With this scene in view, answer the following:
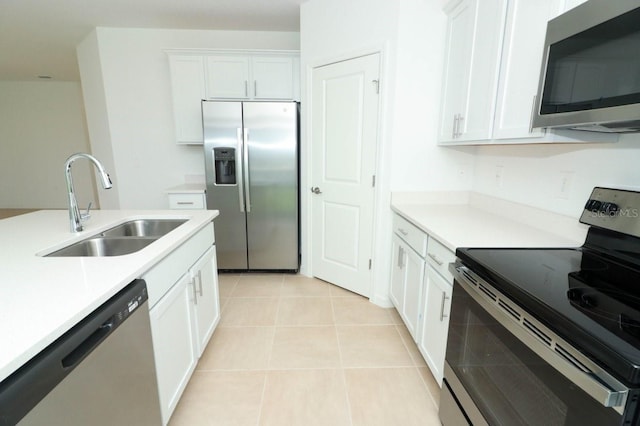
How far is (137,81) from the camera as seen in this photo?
3635 mm

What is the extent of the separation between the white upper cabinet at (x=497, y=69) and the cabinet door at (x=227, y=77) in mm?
2132

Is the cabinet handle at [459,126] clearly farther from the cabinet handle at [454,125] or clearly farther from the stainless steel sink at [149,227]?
the stainless steel sink at [149,227]

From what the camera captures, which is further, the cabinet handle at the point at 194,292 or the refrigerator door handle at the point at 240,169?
the refrigerator door handle at the point at 240,169

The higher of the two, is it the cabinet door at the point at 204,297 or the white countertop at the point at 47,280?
the white countertop at the point at 47,280

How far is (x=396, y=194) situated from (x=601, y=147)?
1.29 metres

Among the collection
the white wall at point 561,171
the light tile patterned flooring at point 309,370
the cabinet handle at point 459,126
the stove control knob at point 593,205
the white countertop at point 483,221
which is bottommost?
the light tile patterned flooring at point 309,370

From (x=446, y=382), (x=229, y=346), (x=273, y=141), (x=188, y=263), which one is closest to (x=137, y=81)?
(x=273, y=141)

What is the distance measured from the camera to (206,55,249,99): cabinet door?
331cm

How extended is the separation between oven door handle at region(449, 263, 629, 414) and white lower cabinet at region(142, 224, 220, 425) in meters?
1.29

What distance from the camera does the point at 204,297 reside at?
1.91m

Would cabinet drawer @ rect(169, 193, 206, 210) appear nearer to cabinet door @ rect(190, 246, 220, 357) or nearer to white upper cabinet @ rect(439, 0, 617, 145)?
cabinet door @ rect(190, 246, 220, 357)

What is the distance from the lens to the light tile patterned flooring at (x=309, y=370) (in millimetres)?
1578

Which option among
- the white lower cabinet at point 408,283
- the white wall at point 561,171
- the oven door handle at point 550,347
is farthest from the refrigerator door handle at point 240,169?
the oven door handle at point 550,347

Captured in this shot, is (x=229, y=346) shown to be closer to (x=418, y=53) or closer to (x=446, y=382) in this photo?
(x=446, y=382)
